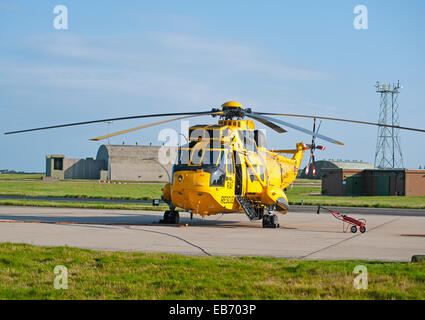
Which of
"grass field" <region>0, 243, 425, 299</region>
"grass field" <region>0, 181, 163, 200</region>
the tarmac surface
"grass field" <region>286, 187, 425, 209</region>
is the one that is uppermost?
"grass field" <region>0, 243, 425, 299</region>

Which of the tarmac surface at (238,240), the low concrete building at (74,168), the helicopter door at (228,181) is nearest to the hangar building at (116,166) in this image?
the low concrete building at (74,168)

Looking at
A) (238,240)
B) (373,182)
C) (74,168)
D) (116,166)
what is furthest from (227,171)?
(74,168)

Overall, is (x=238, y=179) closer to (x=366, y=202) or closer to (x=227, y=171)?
(x=227, y=171)

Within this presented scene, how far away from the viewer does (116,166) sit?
95.4 metres

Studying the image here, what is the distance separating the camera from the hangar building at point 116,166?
95.7 meters

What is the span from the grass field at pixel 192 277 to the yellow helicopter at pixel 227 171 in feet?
25.7

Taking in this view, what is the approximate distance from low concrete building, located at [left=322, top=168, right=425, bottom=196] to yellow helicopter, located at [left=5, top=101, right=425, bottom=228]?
37.7 m

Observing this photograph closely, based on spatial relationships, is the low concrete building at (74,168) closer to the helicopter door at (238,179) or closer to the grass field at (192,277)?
the helicopter door at (238,179)

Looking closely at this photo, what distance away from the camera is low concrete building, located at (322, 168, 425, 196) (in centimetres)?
5550

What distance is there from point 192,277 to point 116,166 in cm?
8800

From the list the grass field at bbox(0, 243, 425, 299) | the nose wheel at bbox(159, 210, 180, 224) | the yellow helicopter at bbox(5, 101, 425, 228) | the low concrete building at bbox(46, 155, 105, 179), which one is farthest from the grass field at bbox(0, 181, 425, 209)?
the low concrete building at bbox(46, 155, 105, 179)

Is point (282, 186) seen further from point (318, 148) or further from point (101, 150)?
point (101, 150)

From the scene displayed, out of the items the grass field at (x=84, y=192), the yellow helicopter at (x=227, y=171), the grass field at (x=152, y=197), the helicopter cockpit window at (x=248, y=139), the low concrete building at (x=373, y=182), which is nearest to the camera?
the yellow helicopter at (x=227, y=171)

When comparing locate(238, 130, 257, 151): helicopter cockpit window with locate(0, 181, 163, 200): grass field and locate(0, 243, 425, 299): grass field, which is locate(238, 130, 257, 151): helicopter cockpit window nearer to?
locate(0, 243, 425, 299): grass field
